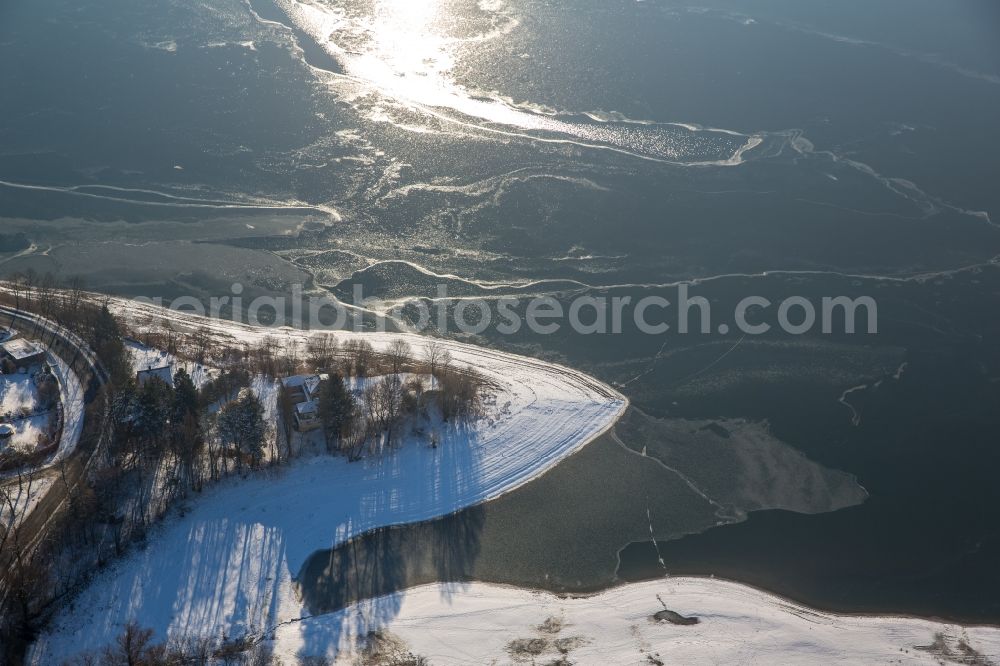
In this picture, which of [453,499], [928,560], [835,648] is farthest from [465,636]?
[928,560]

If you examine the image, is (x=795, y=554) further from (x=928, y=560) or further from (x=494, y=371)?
(x=494, y=371)

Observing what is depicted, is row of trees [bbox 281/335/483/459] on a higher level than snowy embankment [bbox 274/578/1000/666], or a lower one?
higher

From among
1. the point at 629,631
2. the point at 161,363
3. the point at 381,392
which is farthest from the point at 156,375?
the point at 629,631

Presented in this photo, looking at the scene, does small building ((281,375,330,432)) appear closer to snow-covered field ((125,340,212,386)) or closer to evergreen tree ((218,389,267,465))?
evergreen tree ((218,389,267,465))

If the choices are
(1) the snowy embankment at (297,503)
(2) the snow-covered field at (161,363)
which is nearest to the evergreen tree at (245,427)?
(1) the snowy embankment at (297,503)

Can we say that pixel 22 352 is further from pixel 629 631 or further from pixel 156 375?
pixel 629 631

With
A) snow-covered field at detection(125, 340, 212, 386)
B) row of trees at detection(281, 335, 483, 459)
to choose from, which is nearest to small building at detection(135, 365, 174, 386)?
snow-covered field at detection(125, 340, 212, 386)

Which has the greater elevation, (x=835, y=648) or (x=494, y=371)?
(x=494, y=371)
